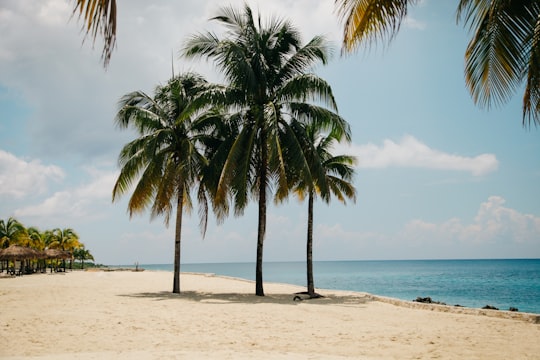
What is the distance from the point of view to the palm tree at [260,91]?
55.6ft

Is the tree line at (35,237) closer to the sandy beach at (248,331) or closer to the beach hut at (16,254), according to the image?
the beach hut at (16,254)

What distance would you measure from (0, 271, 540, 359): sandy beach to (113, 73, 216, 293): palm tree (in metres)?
4.55

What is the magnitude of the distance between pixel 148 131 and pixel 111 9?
17.3m

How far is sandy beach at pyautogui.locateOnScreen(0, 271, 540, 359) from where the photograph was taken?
7656 mm

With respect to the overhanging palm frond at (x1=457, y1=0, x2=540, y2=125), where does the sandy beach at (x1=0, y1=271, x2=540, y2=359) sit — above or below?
below

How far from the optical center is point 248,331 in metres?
9.81

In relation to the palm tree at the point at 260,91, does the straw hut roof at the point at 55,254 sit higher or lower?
lower

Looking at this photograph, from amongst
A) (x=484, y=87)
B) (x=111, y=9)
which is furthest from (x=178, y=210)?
(x=111, y=9)

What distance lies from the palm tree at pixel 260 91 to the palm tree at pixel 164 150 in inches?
60.5

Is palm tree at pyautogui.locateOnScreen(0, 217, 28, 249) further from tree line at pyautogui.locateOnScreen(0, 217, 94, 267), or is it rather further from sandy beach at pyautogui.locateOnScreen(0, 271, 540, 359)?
sandy beach at pyautogui.locateOnScreen(0, 271, 540, 359)

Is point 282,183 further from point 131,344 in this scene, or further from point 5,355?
point 5,355

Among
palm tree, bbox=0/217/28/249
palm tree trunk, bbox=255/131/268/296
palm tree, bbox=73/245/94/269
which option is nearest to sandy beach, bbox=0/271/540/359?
palm tree trunk, bbox=255/131/268/296

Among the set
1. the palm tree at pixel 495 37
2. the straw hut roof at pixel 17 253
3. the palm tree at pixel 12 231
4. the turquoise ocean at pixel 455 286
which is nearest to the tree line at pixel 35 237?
the palm tree at pixel 12 231

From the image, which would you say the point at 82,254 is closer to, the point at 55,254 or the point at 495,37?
the point at 55,254
